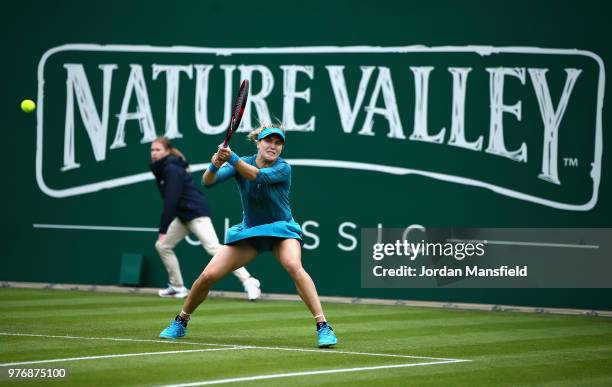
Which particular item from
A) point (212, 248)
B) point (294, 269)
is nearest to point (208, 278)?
point (294, 269)

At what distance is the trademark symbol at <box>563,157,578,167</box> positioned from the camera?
48.4ft

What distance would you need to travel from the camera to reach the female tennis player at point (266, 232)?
9.98 m

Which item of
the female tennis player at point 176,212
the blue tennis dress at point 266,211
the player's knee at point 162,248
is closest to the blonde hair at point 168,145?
the female tennis player at point 176,212

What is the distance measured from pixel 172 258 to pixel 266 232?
5.82m

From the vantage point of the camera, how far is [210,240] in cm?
1565

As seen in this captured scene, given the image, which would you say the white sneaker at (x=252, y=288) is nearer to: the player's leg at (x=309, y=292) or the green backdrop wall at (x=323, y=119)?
the green backdrop wall at (x=323, y=119)

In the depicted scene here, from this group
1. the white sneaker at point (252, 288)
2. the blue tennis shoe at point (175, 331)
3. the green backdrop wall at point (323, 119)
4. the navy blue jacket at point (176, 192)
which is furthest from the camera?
the navy blue jacket at point (176, 192)

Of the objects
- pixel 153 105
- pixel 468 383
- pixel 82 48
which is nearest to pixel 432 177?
pixel 153 105

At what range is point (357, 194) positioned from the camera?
52.3 ft

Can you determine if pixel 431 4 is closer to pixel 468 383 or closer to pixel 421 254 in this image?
pixel 421 254

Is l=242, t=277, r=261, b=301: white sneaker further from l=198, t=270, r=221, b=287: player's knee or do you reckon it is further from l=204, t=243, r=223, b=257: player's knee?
l=198, t=270, r=221, b=287: player's knee

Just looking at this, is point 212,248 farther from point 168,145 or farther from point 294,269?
point 294,269

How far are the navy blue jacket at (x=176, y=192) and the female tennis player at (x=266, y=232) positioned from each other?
526cm

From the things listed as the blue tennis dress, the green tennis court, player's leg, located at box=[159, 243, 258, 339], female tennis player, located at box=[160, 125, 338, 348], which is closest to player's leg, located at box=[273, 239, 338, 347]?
female tennis player, located at box=[160, 125, 338, 348]
